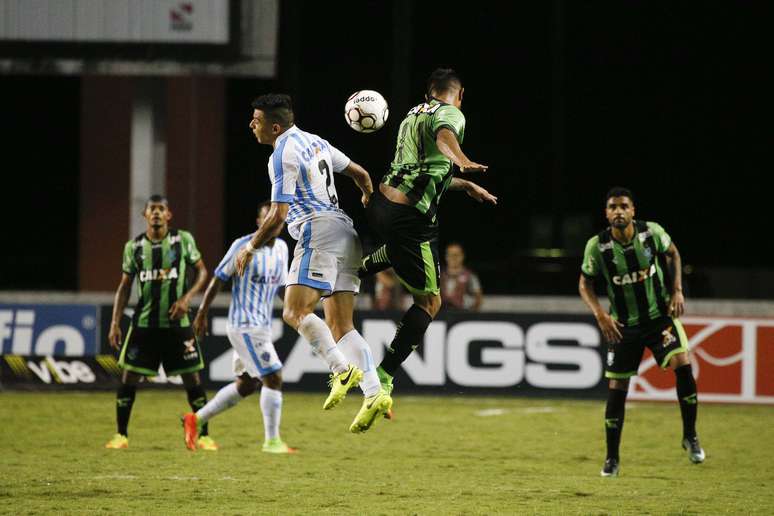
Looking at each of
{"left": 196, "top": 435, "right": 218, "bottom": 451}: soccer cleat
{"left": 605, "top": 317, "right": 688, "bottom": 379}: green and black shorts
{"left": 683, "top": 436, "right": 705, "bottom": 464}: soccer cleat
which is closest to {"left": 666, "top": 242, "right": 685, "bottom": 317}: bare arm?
{"left": 605, "top": 317, "right": 688, "bottom": 379}: green and black shorts

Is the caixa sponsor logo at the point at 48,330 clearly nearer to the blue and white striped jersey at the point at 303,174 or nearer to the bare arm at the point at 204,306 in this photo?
the bare arm at the point at 204,306

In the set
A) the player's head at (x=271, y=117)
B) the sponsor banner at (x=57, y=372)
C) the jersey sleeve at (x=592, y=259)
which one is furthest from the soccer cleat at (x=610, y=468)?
the sponsor banner at (x=57, y=372)

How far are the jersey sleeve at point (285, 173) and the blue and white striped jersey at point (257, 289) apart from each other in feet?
9.75

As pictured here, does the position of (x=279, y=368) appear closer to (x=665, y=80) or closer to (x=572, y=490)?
(x=572, y=490)

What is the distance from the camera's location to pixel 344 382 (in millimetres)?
7477

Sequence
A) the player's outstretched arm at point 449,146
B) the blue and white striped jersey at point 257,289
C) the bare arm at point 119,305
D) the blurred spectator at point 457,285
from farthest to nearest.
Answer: the blurred spectator at point 457,285
the bare arm at point 119,305
the blue and white striped jersey at point 257,289
the player's outstretched arm at point 449,146

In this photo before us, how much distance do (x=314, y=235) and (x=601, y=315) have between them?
293cm

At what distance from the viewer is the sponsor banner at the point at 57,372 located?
1493 centimetres

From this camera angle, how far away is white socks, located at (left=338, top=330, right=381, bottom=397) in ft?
25.0

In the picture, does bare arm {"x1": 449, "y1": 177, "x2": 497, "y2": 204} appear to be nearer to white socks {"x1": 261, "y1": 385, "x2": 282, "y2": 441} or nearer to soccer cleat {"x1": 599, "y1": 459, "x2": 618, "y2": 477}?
soccer cleat {"x1": 599, "y1": 459, "x2": 618, "y2": 477}

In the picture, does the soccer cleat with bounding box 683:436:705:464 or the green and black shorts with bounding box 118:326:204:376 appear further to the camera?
the green and black shorts with bounding box 118:326:204:376

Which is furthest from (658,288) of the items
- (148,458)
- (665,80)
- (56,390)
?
(665,80)

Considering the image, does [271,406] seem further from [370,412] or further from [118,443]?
[370,412]

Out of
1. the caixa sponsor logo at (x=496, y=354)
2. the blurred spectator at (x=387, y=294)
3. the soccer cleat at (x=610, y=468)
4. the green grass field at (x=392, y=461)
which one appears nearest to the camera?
the green grass field at (x=392, y=461)
